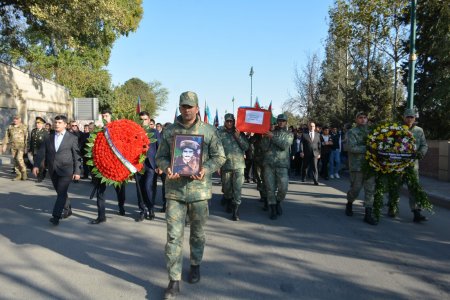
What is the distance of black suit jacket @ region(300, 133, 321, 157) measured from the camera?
12.9 meters

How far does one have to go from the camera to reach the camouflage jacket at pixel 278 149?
7656 mm

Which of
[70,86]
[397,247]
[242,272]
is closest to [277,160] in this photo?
[397,247]

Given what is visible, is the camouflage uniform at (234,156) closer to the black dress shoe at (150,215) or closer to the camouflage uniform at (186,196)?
the black dress shoe at (150,215)

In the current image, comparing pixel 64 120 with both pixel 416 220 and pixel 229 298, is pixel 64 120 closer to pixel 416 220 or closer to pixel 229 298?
pixel 229 298

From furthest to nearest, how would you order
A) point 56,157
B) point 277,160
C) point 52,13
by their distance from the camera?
point 52,13, point 277,160, point 56,157

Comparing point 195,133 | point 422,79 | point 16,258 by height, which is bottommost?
point 16,258

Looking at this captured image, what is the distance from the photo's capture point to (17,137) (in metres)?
12.7

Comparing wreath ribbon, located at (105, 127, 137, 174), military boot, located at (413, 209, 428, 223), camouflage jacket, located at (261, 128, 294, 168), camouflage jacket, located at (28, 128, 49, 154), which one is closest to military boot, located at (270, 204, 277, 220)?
camouflage jacket, located at (261, 128, 294, 168)

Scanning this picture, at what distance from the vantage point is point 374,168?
7.11 meters

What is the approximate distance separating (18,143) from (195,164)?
10.4 m

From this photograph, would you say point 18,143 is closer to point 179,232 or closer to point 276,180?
point 276,180

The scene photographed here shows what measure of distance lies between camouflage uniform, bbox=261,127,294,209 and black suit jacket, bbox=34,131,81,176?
3274 mm

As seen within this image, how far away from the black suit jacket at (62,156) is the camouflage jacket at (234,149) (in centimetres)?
258

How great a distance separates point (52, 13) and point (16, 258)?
1291 centimetres
